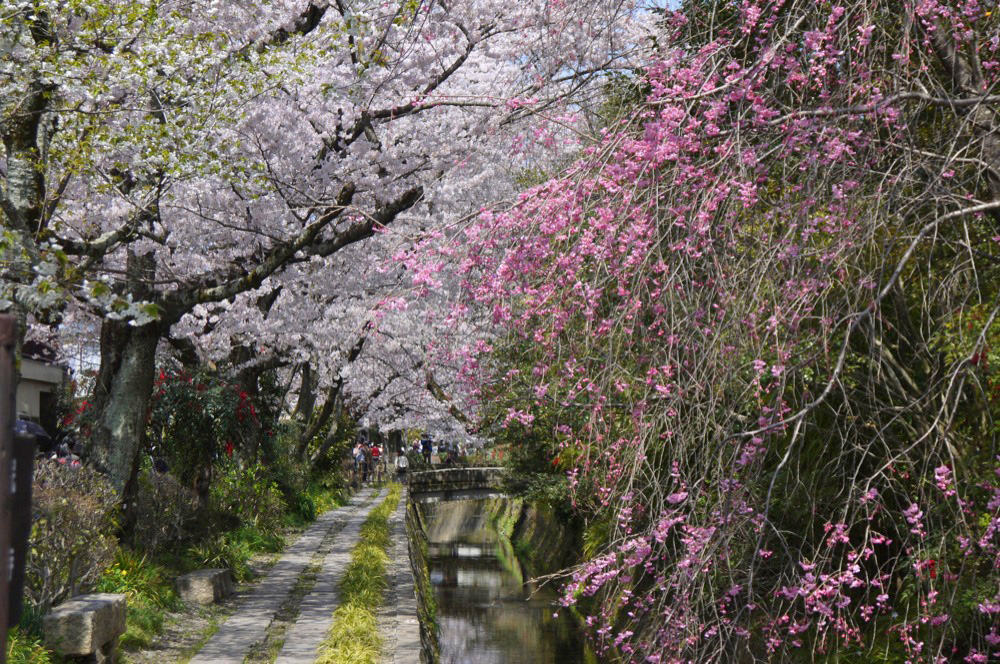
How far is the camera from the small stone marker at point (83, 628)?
7582 millimetres

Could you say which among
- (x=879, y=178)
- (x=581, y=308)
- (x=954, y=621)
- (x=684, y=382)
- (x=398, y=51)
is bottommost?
(x=954, y=621)

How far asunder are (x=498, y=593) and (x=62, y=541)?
14167 millimetres

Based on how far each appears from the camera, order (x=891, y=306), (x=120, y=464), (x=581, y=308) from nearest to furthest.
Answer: (x=581, y=308) → (x=891, y=306) → (x=120, y=464)

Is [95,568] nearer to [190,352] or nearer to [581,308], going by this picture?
[581,308]

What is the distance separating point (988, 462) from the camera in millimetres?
6871

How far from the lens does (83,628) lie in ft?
25.0

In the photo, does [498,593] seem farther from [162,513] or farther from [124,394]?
[124,394]

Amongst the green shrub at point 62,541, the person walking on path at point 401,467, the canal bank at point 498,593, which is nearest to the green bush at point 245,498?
the canal bank at point 498,593

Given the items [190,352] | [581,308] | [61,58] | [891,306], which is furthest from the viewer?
[190,352]

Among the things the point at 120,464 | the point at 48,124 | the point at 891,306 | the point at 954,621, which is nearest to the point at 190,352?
the point at 120,464

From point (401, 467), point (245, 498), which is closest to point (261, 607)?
point (245, 498)

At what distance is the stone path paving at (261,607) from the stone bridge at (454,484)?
51.9 feet

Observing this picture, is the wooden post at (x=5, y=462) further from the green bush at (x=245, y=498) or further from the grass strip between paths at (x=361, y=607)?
the green bush at (x=245, y=498)

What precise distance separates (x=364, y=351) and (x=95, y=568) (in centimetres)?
1683
